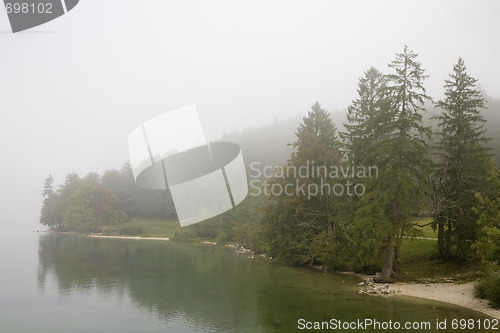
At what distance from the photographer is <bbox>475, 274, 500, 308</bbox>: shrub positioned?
57.5ft

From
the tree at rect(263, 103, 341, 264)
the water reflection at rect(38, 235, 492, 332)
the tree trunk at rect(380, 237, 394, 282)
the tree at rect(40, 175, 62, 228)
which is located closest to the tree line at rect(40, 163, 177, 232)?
the tree at rect(40, 175, 62, 228)

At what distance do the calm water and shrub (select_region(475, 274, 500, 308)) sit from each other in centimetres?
159

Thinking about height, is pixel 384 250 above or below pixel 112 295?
above

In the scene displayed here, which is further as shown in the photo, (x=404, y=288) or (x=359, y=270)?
(x=359, y=270)

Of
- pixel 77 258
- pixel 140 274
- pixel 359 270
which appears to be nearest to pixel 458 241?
pixel 359 270

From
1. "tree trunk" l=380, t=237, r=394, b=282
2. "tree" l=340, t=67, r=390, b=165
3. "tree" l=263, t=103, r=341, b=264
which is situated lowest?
"tree trunk" l=380, t=237, r=394, b=282

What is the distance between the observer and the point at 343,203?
31.9 meters

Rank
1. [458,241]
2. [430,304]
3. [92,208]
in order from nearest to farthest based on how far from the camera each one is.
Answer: [430,304] < [458,241] < [92,208]

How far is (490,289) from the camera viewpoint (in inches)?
712

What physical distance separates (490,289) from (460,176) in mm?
11420

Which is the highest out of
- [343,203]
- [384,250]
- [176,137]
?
[176,137]

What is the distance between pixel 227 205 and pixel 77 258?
35.9 m

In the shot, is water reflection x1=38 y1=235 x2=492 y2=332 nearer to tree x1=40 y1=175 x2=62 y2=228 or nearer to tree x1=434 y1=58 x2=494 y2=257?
tree x1=434 y1=58 x2=494 y2=257

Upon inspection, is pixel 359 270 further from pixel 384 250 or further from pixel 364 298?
pixel 364 298
